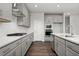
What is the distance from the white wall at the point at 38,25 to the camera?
786cm

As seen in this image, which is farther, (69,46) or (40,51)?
(40,51)

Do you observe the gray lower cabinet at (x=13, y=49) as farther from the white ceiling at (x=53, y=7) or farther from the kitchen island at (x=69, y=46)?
the white ceiling at (x=53, y=7)

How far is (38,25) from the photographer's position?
26.0 ft

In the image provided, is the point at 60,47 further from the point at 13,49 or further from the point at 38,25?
the point at 38,25

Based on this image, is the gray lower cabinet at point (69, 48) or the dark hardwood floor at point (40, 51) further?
the dark hardwood floor at point (40, 51)

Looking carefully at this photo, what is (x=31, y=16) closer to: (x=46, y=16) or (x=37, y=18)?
(x=37, y=18)

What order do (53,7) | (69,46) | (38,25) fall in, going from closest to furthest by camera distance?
(69,46)
(53,7)
(38,25)

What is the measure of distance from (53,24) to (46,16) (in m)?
0.85

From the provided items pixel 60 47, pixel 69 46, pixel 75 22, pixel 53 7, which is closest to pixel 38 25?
pixel 53 7

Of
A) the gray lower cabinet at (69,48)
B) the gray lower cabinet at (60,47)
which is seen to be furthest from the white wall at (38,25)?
the gray lower cabinet at (69,48)

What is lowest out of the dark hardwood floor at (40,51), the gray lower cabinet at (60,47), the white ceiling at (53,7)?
the dark hardwood floor at (40,51)

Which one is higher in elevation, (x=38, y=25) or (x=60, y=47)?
(x=38, y=25)

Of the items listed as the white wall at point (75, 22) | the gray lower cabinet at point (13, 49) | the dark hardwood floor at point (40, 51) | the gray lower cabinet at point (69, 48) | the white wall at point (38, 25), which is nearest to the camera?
the gray lower cabinet at point (13, 49)

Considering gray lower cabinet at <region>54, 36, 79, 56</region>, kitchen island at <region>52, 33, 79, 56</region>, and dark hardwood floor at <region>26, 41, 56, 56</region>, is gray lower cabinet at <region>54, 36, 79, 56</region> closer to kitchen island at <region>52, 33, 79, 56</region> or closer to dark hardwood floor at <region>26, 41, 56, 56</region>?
kitchen island at <region>52, 33, 79, 56</region>
